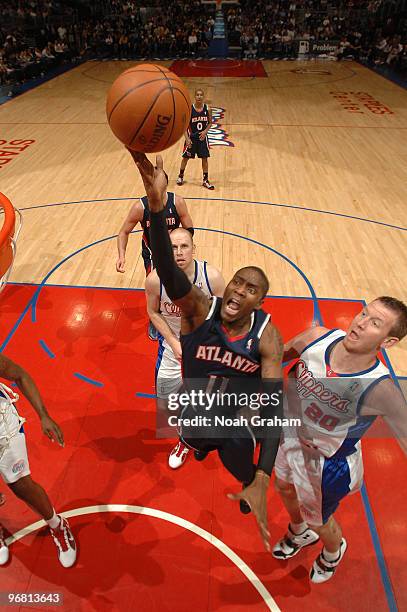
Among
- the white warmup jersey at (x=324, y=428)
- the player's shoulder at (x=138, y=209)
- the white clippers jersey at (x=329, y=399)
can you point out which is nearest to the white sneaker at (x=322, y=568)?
the white warmup jersey at (x=324, y=428)

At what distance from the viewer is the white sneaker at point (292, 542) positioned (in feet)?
9.58

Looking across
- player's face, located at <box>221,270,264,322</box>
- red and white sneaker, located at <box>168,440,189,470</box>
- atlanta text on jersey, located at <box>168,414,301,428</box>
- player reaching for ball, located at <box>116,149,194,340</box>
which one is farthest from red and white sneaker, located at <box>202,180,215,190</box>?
player's face, located at <box>221,270,264,322</box>

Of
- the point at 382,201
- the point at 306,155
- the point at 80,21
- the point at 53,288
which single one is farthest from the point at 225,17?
the point at 53,288

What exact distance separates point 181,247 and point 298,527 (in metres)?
2.15

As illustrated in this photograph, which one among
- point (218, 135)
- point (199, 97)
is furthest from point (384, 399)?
point (218, 135)

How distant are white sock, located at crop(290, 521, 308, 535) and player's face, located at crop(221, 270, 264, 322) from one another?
5.42ft

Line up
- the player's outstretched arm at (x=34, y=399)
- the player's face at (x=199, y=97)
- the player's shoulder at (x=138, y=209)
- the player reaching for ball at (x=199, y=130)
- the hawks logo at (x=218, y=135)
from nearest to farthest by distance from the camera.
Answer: the player's outstretched arm at (x=34, y=399), the player's shoulder at (x=138, y=209), the player's face at (x=199, y=97), the player reaching for ball at (x=199, y=130), the hawks logo at (x=218, y=135)

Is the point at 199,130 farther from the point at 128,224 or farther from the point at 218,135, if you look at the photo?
the point at 128,224

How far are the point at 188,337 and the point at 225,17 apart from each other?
27948mm

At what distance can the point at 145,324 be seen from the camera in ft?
16.6

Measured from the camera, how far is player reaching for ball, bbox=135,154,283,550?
1.99 meters

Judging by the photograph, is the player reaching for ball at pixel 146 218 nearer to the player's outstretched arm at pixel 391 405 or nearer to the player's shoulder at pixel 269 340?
the player's shoulder at pixel 269 340

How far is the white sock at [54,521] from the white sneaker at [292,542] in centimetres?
153

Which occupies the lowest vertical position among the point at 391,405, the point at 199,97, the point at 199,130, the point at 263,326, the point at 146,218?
the point at 391,405
